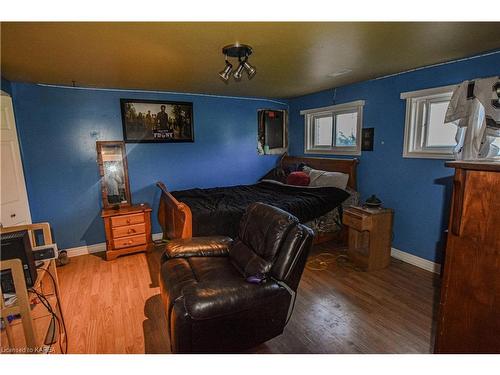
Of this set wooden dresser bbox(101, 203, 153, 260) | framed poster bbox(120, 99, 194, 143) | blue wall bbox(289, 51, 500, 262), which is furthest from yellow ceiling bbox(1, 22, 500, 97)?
wooden dresser bbox(101, 203, 153, 260)

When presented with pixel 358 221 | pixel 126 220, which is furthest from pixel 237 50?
pixel 126 220

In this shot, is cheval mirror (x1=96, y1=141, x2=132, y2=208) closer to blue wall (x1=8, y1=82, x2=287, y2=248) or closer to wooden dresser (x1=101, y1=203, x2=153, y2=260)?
blue wall (x1=8, y1=82, x2=287, y2=248)

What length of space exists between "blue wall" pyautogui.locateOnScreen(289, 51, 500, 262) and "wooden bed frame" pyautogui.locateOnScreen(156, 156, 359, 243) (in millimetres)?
182

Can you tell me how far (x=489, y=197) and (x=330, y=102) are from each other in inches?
133

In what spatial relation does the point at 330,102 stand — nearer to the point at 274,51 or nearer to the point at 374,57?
the point at 374,57

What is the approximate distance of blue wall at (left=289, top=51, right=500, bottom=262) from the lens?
8.95ft

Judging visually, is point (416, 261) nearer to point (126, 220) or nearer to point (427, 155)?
point (427, 155)

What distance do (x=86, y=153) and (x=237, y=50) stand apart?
2630 millimetres

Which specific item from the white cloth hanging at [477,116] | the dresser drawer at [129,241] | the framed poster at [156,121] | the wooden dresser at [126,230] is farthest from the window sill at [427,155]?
the dresser drawer at [129,241]

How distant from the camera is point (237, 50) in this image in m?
2.11

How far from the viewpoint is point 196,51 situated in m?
2.20

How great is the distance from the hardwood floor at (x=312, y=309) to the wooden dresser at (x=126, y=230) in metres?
0.21

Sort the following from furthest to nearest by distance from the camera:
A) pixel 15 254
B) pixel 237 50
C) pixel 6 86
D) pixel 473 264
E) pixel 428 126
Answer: pixel 428 126
pixel 6 86
pixel 237 50
pixel 15 254
pixel 473 264
